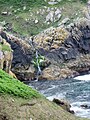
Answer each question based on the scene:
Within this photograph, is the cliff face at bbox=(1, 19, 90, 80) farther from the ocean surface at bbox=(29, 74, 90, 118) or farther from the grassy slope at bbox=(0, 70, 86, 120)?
the grassy slope at bbox=(0, 70, 86, 120)

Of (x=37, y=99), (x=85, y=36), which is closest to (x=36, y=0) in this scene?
(x=85, y=36)

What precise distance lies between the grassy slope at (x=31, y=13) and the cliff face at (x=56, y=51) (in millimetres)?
8671

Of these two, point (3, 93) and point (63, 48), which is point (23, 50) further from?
point (3, 93)

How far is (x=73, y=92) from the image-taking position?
2154 inches

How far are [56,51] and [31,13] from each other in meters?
24.1

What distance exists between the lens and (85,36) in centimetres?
9050

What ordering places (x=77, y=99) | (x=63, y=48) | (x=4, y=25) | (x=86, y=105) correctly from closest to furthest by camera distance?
(x=86, y=105), (x=77, y=99), (x=63, y=48), (x=4, y=25)

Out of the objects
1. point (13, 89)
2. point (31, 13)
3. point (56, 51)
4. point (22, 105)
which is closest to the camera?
point (22, 105)

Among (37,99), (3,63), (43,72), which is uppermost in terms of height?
(37,99)

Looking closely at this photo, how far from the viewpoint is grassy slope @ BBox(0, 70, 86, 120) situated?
23.6 metres

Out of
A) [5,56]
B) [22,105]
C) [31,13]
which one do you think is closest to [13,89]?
[22,105]

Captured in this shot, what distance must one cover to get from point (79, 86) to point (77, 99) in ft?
40.7

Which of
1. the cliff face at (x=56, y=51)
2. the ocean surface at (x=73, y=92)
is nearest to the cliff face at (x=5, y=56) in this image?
the ocean surface at (x=73, y=92)

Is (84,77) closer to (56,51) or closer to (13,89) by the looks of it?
(56,51)
